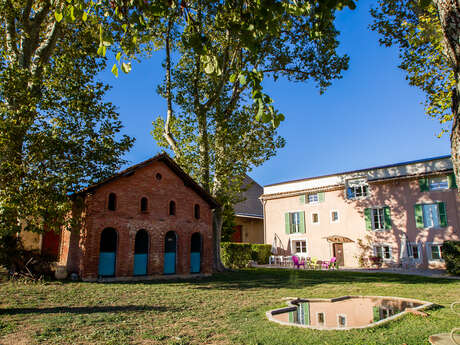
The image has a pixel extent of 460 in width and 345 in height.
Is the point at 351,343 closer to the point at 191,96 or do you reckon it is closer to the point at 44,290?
the point at 44,290

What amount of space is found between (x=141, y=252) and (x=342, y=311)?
982 centimetres

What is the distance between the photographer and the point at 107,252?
14.3m

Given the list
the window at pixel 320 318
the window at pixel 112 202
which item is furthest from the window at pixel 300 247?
the window at pixel 320 318

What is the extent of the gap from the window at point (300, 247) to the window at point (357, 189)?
18.5 feet

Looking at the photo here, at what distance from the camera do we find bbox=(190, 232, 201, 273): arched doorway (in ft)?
56.9

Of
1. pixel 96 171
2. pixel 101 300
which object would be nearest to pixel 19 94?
pixel 96 171

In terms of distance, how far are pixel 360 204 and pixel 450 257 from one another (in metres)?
7.63

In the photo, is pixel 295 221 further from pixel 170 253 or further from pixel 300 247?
pixel 170 253

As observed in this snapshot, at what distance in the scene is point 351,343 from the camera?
5.32m

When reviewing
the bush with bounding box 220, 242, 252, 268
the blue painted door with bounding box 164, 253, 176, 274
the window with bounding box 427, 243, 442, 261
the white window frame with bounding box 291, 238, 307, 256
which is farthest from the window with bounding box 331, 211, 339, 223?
the blue painted door with bounding box 164, 253, 176, 274

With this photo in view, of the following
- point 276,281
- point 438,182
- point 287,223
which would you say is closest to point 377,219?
point 438,182

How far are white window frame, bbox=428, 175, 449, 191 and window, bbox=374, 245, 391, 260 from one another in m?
5.13

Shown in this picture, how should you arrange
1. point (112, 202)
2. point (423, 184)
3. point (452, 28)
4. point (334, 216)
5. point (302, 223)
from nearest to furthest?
point (452, 28)
point (112, 202)
point (423, 184)
point (334, 216)
point (302, 223)

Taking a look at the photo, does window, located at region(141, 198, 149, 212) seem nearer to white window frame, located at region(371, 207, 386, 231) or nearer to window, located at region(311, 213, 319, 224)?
window, located at region(311, 213, 319, 224)
